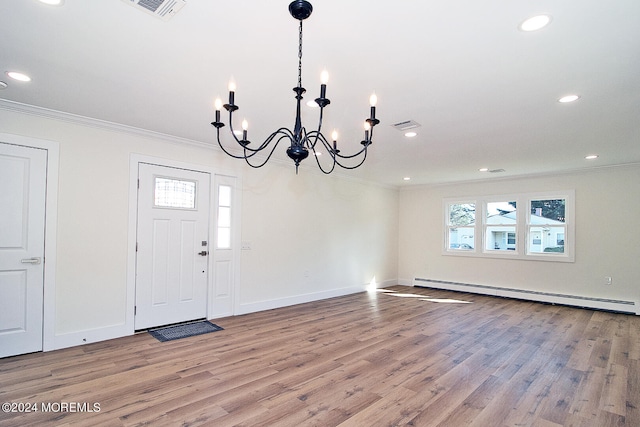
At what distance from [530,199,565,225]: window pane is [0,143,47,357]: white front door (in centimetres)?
795

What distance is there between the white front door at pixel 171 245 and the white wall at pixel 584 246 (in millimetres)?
5536

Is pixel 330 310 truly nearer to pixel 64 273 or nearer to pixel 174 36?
pixel 64 273

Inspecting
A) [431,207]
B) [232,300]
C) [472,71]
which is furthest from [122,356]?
[431,207]

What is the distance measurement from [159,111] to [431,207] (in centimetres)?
642

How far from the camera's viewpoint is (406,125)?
12.2 ft

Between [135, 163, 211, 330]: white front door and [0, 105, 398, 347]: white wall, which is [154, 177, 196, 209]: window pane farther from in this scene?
[0, 105, 398, 347]: white wall

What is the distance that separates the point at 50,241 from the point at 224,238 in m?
2.07

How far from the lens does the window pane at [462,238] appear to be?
7535mm

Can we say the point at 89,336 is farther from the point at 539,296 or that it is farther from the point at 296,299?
the point at 539,296

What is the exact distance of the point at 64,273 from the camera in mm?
3643

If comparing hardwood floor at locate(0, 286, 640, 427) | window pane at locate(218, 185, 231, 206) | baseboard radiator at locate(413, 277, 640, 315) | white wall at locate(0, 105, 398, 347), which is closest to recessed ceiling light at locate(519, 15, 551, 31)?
hardwood floor at locate(0, 286, 640, 427)

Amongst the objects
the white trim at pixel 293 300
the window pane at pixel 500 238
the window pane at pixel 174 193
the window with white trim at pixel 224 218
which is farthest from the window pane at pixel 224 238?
the window pane at pixel 500 238

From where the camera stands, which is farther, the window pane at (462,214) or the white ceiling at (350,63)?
the window pane at (462,214)

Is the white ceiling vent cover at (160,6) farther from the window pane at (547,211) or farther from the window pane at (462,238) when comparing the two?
the window pane at (462,238)
